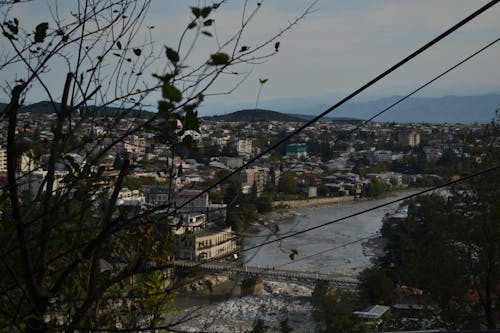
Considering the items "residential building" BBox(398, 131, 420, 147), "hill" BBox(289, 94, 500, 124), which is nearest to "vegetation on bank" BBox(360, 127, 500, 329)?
"residential building" BBox(398, 131, 420, 147)

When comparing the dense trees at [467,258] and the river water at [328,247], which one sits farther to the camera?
the river water at [328,247]

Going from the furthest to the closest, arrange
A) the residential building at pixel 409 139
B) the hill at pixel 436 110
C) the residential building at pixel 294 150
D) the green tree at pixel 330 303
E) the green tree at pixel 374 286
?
the hill at pixel 436 110
the residential building at pixel 409 139
the residential building at pixel 294 150
the green tree at pixel 374 286
the green tree at pixel 330 303

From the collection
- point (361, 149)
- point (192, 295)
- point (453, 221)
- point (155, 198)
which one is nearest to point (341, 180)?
point (361, 149)

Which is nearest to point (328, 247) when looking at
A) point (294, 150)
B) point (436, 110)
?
point (294, 150)

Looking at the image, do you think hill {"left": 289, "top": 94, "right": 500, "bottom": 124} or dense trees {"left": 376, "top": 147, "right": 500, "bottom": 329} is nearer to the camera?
dense trees {"left": 376, "top": 147, "right": 500, "bottom": 329}

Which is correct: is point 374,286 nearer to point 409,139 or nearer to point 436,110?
point 409,139

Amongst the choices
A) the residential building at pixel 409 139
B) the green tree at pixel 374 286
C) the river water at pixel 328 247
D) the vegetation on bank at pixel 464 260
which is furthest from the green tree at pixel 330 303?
the residential building at pixel 409 139

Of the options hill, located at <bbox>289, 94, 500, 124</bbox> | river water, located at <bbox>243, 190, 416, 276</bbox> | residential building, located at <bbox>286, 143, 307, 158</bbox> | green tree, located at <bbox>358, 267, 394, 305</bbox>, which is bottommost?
river water, located at <bbox>243, 190, 416, 276</bbox>

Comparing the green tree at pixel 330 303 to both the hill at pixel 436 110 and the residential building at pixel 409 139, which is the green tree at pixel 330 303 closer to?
the residential building at pixel 409 139

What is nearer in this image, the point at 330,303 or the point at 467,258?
the point at 467,258

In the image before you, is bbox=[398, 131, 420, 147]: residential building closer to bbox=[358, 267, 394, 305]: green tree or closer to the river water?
the river water

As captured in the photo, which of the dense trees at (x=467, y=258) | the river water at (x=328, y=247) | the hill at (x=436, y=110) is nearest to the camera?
the dense trees at (x=467, y=258)
